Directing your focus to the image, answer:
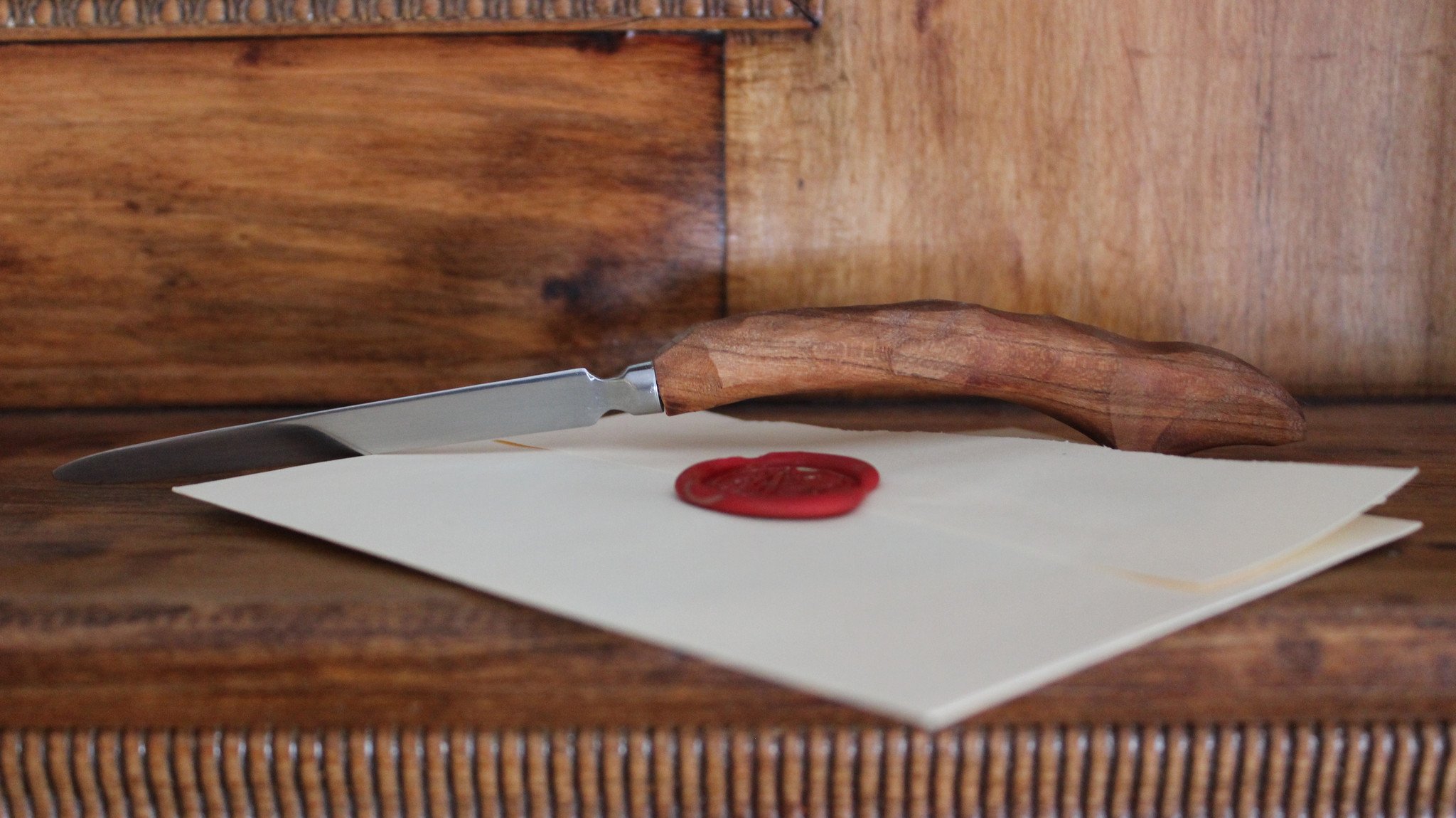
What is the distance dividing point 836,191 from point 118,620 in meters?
0.51

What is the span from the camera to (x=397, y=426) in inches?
19.9

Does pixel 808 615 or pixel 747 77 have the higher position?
pixel 747 77

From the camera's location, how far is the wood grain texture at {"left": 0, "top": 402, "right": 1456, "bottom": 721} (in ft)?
0.96

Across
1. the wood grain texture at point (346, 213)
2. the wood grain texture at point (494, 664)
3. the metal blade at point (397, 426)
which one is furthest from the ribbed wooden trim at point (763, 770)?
the wood grain texture at point (346, 213)

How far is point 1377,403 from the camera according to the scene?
0.69 m

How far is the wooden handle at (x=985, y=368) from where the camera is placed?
50cm

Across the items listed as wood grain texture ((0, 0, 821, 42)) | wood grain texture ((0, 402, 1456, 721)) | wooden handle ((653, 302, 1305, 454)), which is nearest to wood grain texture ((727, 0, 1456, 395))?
wood grain texture ((0, 0, 821, 42))

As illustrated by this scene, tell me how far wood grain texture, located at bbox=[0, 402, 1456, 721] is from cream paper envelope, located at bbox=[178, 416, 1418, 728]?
11mm

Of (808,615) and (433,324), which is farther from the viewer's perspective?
(433,324)

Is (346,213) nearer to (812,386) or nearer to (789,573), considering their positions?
(812,386)

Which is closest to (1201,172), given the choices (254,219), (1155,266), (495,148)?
(1155,266)

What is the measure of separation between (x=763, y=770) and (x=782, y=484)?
0.13 meters

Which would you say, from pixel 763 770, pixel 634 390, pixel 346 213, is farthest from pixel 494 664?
pixel 346 213

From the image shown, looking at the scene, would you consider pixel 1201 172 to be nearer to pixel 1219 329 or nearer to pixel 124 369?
pixel 1219 329
